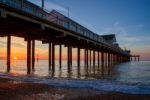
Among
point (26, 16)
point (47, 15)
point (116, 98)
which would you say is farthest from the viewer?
point (47, 15)

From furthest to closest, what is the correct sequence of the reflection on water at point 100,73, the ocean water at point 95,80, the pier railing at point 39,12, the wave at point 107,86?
the reflection on water at point 100,73 → the pier railing at point 39,12 → the ocean water at point 95,80 → the wave at point 107,86

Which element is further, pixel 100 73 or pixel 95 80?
pixel 100 73

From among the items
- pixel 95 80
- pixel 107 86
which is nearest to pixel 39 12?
pixel 95 80

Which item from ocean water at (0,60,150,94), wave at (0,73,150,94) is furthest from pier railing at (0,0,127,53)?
wave at (0,73,150,94)

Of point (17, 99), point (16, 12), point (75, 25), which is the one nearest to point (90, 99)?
point (17, 99)

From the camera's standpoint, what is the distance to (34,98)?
972 centimetres

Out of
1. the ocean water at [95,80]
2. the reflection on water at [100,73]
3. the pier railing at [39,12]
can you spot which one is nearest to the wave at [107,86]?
the ocean water at [95,80]

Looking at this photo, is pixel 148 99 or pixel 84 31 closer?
pixel 148 99

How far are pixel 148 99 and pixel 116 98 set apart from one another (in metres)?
1.30

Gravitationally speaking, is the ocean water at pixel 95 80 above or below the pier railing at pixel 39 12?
below

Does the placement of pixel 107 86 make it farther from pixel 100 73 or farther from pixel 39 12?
pixel 100 73

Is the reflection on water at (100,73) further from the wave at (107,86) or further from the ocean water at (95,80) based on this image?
the wave at (107,86)

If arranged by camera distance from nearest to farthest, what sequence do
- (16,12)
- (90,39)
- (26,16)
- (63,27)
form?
(16,12) < (26,16) < (63,27) < (90,39)

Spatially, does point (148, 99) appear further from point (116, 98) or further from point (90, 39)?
point (90, 39)
